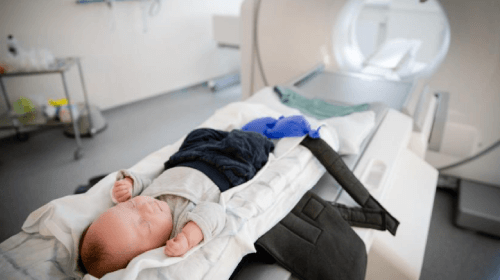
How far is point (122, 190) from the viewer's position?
808 millimetres

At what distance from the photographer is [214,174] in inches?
35.1

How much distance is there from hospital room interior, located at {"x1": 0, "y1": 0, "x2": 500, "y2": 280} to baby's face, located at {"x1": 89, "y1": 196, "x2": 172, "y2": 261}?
0.05 meters

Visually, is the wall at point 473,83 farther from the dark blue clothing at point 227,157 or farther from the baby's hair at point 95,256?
the baby's hair at point 95,256

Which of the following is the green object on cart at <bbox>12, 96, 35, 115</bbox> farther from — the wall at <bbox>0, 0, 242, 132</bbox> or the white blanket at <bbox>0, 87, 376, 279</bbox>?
the white blanket at <bbox>0, 87, 376, 279</bbox>

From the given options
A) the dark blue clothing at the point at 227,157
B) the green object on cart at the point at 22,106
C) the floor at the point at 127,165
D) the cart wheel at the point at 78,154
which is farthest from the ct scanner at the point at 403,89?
the green object on cart at the point at 22,106

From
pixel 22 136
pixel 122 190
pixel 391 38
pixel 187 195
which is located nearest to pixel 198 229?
pixel 187 195

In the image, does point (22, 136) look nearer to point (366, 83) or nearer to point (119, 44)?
point (119, 44)

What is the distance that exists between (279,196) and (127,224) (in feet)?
1.30

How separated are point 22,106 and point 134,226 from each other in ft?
7.04

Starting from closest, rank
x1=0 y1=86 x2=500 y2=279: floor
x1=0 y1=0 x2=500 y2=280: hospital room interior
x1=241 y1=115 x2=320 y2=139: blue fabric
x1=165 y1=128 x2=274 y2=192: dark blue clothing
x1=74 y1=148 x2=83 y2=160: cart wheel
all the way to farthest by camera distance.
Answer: x1=0 y1=0 x2=500 y2=280: hospital room interior → x1=165 y1=128 x2=274 y2=192: dark blue clothing → x1=241 y1=115 x2=320 y2=139: blue fabric → x1=0 y1=86 x2=500 y2=279: floor → x1=74 y1=148 x2=83 y2=160: cart wheel

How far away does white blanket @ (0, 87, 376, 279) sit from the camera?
619 millimetres

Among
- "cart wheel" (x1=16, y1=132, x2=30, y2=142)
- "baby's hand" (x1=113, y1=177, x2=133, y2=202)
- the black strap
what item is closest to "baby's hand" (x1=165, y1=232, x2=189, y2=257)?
"baby's hand" (x1=113, y1=177, x2=133, y2=202)

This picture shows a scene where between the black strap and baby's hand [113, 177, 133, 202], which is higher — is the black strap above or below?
below

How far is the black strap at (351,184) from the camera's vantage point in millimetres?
943
